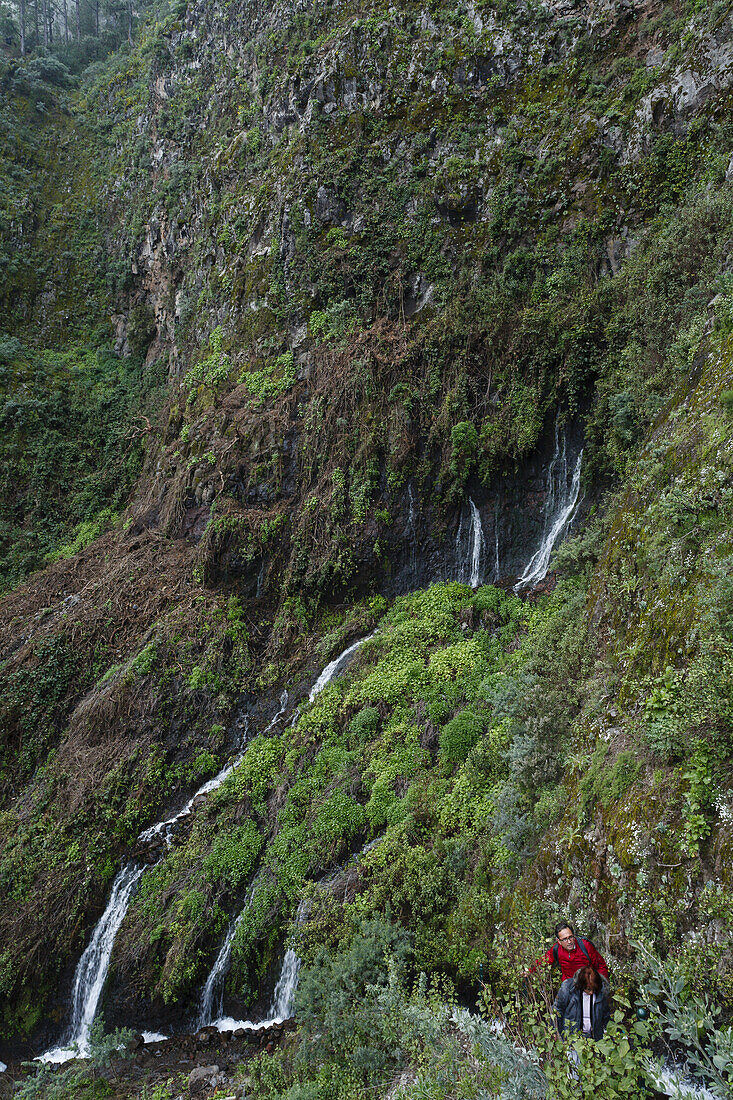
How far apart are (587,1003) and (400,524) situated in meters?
11.3

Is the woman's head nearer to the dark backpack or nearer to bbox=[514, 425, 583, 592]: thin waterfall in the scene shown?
the dark backpack

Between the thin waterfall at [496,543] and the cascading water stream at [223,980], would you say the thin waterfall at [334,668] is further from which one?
the cascading water stream at [223,980]

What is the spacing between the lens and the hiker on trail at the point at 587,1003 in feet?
13.8

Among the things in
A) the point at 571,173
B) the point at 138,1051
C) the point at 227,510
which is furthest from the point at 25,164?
the point at 138,1051

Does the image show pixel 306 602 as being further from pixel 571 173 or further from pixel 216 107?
pixel 216 107

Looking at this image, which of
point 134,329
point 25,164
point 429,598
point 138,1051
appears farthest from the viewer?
point 25,164

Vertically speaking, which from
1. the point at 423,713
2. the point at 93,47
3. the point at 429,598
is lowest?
the point at 423,713

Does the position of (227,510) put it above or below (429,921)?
above

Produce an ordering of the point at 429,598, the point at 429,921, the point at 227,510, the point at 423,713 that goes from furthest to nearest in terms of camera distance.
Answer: the point at 227,510, the point at 429,598, the point at 423,713, the point at 429,921

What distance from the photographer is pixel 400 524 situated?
14742 millimetres

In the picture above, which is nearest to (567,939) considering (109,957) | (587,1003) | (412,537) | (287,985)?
(587,1003)

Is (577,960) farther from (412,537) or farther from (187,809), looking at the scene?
(412,537)

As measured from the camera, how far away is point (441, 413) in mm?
14484

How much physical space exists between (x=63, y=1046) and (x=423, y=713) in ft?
31.5
